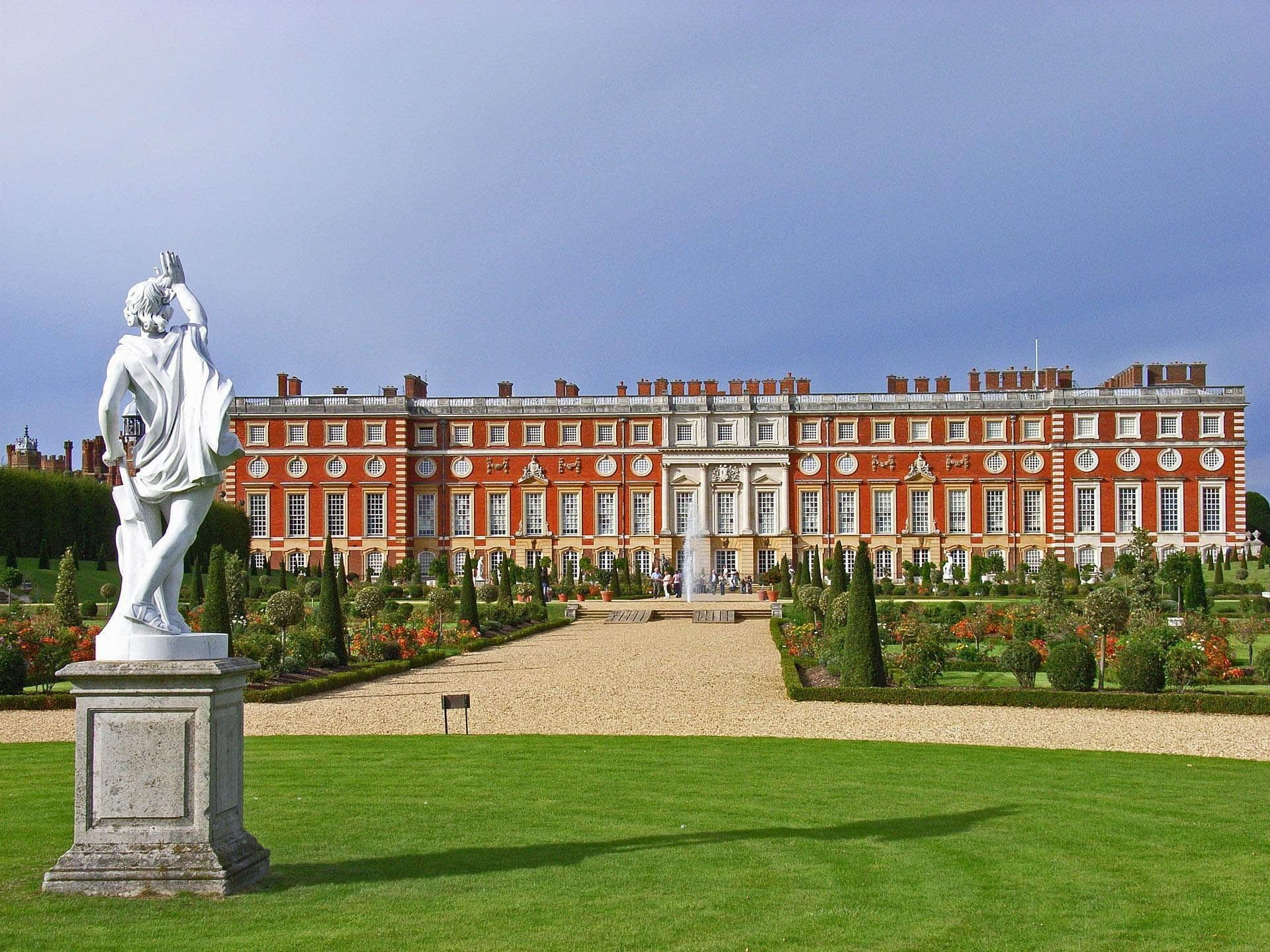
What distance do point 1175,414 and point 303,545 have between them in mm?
33486

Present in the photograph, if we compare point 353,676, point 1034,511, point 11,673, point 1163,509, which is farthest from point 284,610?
point 1163,509

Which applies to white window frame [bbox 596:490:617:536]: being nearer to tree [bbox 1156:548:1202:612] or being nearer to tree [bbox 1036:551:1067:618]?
tree [bbox 1156:548:1202:612]

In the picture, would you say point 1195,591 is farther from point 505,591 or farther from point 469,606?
point 505,591

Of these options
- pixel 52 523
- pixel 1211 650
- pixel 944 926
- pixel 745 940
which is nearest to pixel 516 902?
pixel 745 940

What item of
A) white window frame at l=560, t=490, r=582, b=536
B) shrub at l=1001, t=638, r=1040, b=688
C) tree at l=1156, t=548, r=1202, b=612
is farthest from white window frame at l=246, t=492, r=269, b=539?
shrub at l=1001, t=638, r=1040, b=688

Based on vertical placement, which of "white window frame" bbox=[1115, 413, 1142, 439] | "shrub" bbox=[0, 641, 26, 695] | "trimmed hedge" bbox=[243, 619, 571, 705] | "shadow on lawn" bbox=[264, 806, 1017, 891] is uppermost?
"white window frame" bbox=[1115, 413, 1142, 439]

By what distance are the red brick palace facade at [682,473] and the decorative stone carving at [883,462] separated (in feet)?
0.19

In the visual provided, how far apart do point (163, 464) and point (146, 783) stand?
1.40 metres

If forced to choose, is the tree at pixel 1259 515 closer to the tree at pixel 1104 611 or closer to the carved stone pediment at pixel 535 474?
the carved stone pediment at pixel 535 474

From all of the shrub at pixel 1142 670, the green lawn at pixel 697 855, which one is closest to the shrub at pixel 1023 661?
the shrub at pixel 1142 670

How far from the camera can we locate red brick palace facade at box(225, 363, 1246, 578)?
48.8 metres

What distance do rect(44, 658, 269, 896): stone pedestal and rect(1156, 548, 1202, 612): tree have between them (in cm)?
2490

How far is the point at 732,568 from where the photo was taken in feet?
164

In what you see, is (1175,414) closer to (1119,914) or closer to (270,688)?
(270,688)
